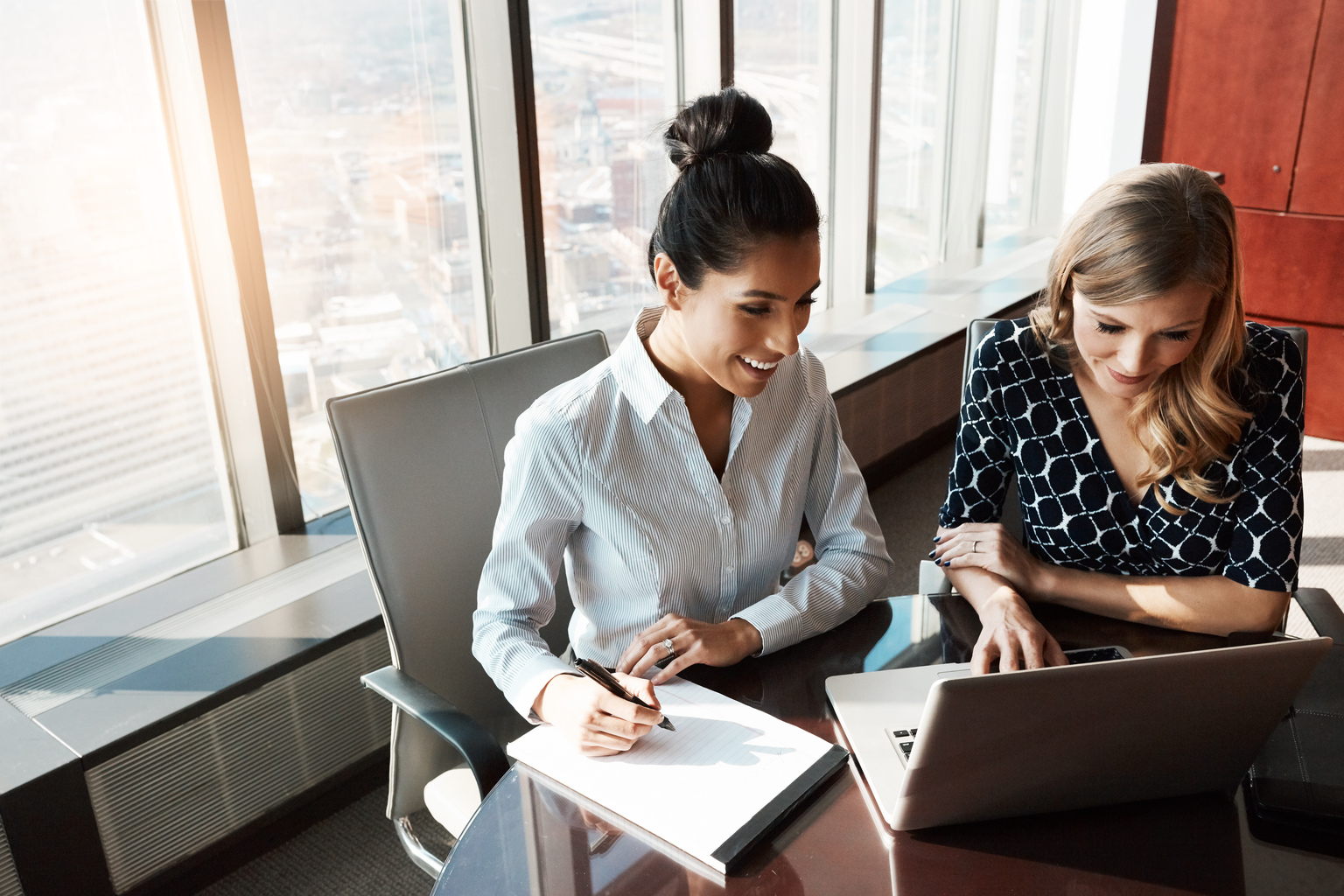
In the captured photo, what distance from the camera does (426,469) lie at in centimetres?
160

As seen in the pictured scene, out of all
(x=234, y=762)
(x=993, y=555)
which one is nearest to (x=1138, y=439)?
(x=993, y=555)

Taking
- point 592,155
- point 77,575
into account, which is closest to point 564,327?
point 592,155

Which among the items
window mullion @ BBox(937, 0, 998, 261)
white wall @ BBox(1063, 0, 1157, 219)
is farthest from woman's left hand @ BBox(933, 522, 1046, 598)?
window mullion @ BBox(937, 0, 998, 261)

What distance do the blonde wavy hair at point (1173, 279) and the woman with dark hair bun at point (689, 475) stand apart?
0.43 m

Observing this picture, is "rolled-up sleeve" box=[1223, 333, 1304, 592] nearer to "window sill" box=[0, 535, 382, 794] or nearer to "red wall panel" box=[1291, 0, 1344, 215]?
"window sill" box=[0, 535, 382, 794]

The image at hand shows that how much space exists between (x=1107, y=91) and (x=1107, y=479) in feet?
13.6

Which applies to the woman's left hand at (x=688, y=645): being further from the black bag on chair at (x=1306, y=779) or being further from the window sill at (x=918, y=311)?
the window sill at (x=918, y=311)

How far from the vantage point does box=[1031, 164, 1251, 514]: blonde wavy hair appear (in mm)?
1403

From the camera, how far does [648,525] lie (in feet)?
4.57

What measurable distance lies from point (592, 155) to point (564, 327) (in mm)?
549

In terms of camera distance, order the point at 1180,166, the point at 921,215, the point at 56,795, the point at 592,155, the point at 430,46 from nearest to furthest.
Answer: the point at 1180,166
the point at 56,795
the point at 430,46
the point at 592,155
the point at 921,215

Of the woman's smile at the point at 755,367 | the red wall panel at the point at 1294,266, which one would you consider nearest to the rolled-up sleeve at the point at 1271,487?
the woman's smile at the point at 755,367

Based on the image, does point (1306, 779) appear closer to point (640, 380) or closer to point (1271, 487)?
point (1271, 487)

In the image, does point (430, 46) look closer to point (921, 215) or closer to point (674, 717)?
point (674, 717)
